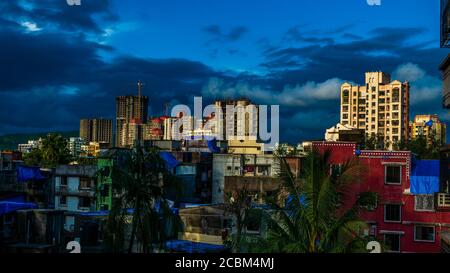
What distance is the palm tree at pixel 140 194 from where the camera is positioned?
14680 mm

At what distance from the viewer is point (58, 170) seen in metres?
40.3

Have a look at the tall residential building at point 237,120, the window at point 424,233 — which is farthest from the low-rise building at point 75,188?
the tall residential building at point 237,120

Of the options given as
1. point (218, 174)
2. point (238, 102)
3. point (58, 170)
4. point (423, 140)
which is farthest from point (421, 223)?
point (238, 102)

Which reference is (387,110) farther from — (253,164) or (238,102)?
(253,164)

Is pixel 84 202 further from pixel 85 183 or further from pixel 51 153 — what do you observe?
pixel 51 153

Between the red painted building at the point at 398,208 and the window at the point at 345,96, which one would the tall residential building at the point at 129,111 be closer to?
the window at the point at 345,96

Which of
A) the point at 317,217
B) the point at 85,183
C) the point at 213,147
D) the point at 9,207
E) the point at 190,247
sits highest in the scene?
the point at 213,147

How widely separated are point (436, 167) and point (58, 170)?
89.6ft

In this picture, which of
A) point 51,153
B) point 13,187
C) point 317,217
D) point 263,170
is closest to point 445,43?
point 317,217

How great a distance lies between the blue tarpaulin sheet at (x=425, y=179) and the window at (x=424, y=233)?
1.82m

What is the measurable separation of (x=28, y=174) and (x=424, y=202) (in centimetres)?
3000

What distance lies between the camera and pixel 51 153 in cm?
6331
